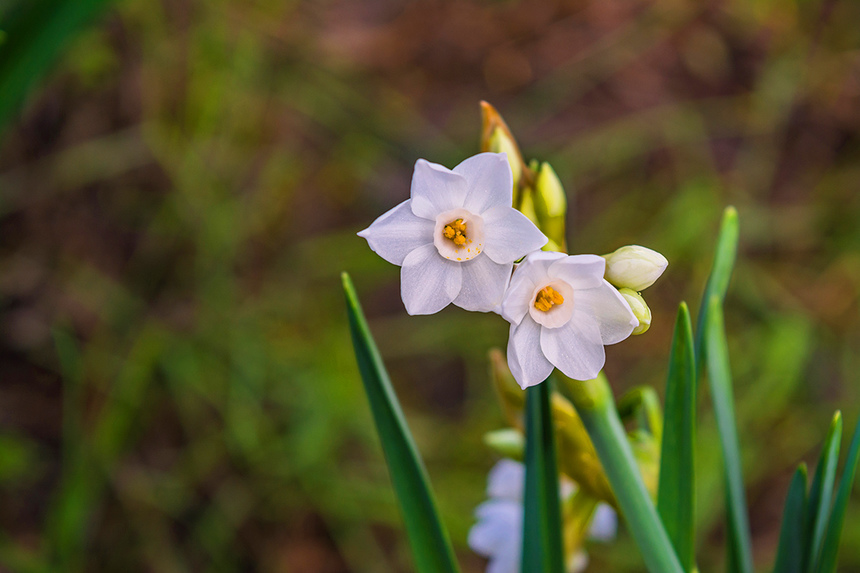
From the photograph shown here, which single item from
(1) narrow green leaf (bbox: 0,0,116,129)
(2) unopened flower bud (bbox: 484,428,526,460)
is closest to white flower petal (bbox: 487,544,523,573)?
(2) unopened flower bud (bbox: 484,428,526,460)

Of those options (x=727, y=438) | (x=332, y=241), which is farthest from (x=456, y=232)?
(x=332, y=241)

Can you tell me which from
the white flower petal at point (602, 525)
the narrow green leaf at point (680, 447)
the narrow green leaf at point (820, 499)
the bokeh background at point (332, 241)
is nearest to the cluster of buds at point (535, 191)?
the narrow green leaf at point (680, 447)

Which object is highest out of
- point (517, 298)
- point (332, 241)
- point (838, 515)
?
point (332, 241)

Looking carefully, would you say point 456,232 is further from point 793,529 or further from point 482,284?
point 793,529

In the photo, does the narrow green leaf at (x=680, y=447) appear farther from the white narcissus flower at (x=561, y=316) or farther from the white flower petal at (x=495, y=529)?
the white flower petal at (x=495, y=529)

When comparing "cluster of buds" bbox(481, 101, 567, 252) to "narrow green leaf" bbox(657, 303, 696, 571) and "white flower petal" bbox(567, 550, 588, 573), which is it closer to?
"narrow green leaf" bbox(657, 303, 696, 571)

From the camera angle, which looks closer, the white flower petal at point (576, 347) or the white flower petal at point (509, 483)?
the white flower petal at point (576, 347)
